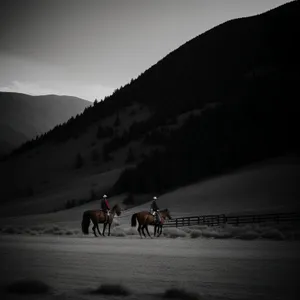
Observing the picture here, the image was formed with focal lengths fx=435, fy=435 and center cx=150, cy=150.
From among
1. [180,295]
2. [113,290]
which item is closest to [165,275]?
[113,290]

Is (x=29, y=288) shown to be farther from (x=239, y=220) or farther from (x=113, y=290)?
(x=239, y=220)

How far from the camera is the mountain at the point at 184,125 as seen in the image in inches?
3314

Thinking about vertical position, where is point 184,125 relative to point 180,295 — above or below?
above

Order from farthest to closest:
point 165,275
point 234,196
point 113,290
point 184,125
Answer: point 184,125, point 234,196, point 165,275, point 113,290

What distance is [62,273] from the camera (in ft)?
37.4

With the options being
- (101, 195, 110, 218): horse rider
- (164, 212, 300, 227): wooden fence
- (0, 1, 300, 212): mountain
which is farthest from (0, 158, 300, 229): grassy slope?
(101, 195, 110, 218): horse rider

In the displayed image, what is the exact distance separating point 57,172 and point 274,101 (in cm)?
6921

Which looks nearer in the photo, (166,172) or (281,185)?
(281,185)

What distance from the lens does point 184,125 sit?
101 metres

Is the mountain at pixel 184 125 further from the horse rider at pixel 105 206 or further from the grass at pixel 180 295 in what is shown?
the grass at pixel 180 295

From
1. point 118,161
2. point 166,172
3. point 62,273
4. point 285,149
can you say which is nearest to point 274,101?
point 285,149

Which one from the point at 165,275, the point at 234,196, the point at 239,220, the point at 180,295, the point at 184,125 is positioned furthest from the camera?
the point at 184,125

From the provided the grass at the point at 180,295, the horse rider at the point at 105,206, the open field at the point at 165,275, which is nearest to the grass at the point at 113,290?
the open field at the point at 165,275

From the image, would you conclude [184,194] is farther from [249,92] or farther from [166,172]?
[249,92]
